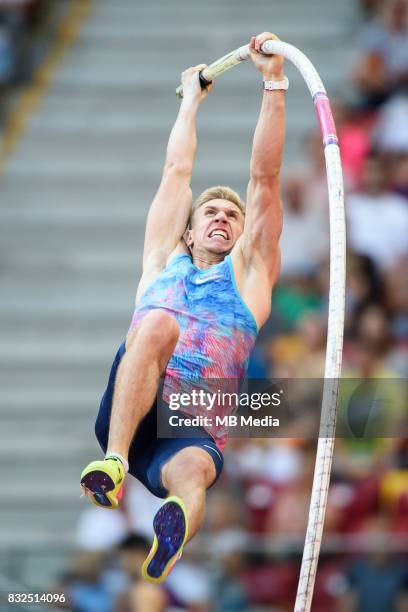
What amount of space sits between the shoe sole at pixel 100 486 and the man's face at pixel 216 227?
1.59 m

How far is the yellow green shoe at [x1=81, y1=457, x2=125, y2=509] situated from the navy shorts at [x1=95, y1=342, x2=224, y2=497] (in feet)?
1.52

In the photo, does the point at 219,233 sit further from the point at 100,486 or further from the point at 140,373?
the point at 100,486

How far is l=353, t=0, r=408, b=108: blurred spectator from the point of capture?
41.2 ft

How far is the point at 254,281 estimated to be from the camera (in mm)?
7750

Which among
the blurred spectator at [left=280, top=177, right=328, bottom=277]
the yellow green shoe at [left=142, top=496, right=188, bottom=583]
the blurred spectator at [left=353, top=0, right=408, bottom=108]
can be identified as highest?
the blurred spectator at [left=353, top=0, right=408, bottom=108]

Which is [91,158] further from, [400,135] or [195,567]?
[195,567]

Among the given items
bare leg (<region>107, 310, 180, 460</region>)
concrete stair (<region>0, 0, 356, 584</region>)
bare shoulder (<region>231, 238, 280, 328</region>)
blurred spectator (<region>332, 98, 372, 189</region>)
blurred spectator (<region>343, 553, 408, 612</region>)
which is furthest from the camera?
concrete stair (<region>0, 0, 356, 584</region>)

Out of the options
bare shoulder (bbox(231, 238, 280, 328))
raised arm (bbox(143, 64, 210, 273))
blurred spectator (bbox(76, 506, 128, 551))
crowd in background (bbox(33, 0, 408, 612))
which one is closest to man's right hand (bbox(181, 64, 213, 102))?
raised arm (bbox(143, 64, 210, 273))

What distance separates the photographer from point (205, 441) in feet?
24.8

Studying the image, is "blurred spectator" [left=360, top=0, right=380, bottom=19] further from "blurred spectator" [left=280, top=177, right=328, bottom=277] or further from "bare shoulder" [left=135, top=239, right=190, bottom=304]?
"bare shoulder" [left=135, top=239, right=190, bottom=304]

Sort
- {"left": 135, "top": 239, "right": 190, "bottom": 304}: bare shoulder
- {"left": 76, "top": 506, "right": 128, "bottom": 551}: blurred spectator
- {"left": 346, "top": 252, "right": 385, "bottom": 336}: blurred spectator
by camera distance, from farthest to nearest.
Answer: {"left": 346, "top": 252, "right": 385, "bottom": 336}: blurred spectator → {"left": 76, "top": 506, "right": 128, "bottom": 551}: blurred spectator → {"left": 135, "top": 239, "right": 190, "bottom": 304}: bare shoulder

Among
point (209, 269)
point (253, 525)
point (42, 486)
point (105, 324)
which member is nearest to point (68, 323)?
point (105, 324)

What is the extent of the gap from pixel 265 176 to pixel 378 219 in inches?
158

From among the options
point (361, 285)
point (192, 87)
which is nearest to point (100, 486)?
point (192, 87)
